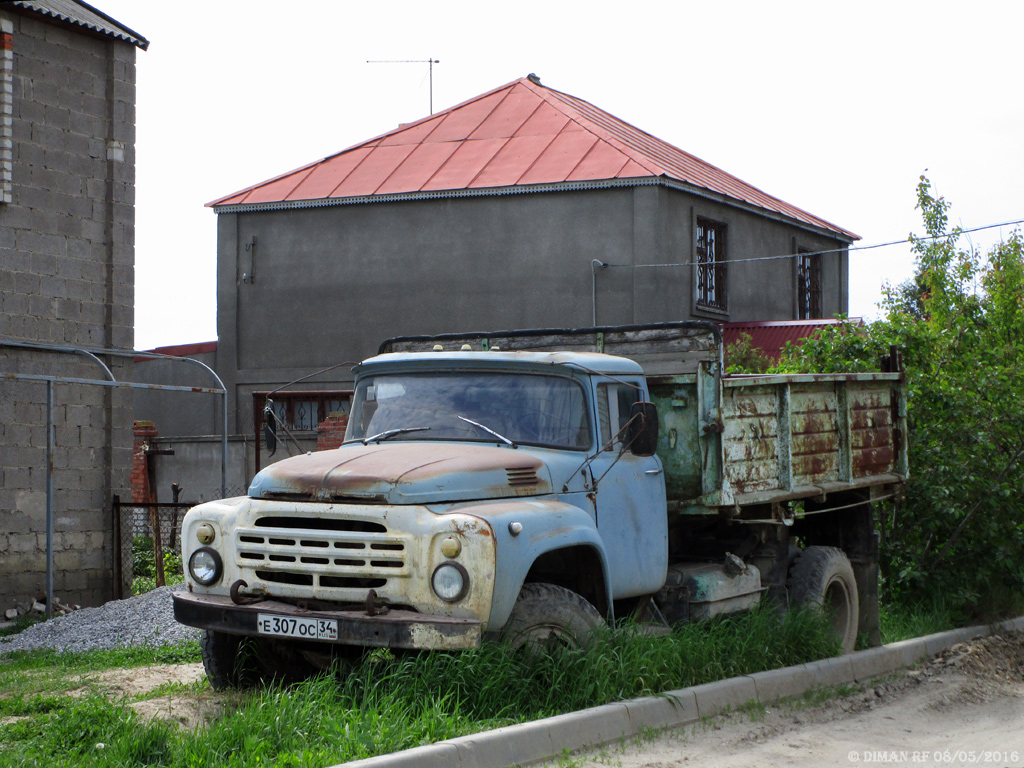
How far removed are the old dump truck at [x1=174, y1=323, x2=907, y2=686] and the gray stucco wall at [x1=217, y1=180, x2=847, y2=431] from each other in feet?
47.2

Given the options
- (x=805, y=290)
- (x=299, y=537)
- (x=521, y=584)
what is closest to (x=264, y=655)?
(x=299, y=537)

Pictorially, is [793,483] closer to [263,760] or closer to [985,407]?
[985,407]

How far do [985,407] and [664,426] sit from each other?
A: 14.6 ft

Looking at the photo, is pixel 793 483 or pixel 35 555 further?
pixel 35 555

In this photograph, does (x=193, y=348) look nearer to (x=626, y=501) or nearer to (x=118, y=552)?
(x=118, y=552)

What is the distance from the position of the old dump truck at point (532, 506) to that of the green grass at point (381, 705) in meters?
0.22

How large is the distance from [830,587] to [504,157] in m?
17.6

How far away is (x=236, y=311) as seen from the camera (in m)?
27.5

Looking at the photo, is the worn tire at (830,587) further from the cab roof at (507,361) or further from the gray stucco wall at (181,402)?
the gray stucco wall at (181,402)

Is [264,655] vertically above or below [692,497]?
below

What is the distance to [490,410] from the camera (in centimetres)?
721

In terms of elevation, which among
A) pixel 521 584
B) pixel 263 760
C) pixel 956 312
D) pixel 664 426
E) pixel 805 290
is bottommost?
pixel 263 760

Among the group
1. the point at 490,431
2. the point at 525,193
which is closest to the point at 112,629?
the point at 490,431

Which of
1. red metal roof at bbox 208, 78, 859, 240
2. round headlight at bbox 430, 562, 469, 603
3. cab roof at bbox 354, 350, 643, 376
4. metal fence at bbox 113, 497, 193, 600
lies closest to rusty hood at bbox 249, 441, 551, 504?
round headlight at bbox 430, 562, 469, 603
